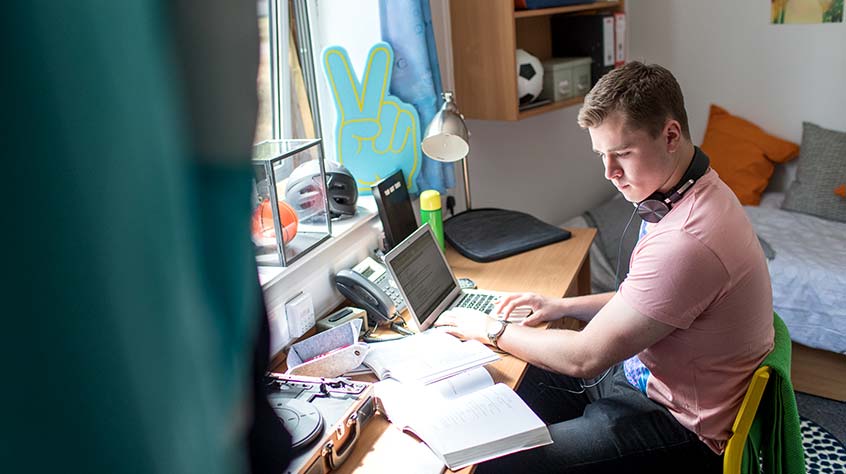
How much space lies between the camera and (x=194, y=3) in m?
0.23

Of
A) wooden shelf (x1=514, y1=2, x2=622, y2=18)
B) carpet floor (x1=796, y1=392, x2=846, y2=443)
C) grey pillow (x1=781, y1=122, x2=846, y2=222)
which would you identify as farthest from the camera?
grey pillow (x1=781, y1=122, x2=846, y2=222)

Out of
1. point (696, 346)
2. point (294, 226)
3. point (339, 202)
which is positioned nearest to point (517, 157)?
point (339, 202)

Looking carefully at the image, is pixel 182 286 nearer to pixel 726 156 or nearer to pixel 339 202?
pixel 339 202

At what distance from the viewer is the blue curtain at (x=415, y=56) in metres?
2.39

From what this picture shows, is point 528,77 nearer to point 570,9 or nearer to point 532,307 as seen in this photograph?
point 570,9

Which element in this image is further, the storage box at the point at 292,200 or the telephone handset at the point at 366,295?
the telephone handset at the point at 366,295

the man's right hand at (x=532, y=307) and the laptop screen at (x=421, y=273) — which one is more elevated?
the laptop screen at (x=421, y=273)

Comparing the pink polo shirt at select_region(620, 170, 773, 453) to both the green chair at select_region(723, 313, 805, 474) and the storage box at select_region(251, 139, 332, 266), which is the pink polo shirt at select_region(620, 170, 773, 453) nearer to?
the green chair at select_region(723, 313, 805, 474)

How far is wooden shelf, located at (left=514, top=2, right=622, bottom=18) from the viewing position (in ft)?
9.13

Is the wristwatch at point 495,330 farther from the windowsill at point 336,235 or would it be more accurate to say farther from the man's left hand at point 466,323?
the windowsill at point 336,235

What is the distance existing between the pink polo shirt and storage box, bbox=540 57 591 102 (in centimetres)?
153

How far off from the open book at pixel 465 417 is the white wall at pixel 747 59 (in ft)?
9.31

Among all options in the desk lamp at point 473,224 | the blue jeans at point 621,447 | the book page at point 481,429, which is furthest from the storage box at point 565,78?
the book page at point 481,429

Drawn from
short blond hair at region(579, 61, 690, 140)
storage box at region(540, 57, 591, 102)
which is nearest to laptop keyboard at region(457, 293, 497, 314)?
short blond hair at region(579, 61, 690, 140)
